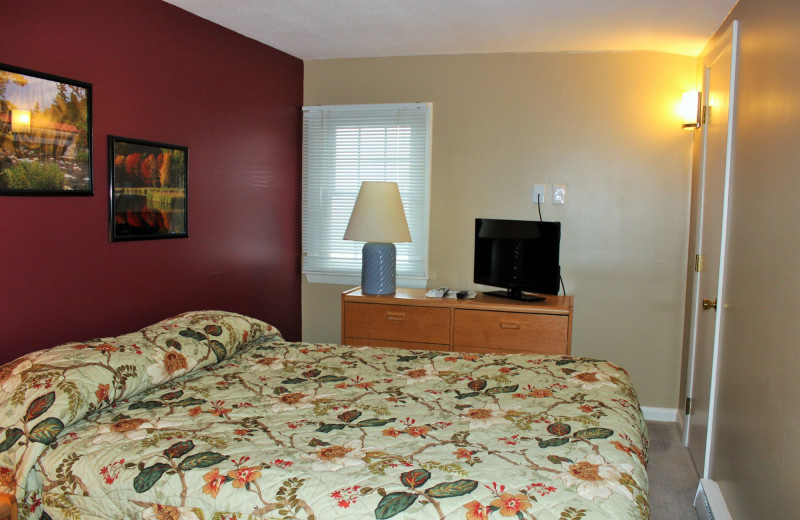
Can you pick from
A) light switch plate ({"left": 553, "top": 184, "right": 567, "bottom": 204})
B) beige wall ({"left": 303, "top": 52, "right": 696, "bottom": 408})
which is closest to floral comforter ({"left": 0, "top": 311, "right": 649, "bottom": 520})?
beige wall ({"left": 303, "top": 52, "right": 696, "bottom": 408})

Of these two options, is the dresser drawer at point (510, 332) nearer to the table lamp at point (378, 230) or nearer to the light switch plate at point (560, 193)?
the table lamp at point (378, 230)

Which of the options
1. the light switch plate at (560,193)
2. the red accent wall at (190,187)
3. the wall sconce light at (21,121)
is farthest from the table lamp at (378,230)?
the wall sconce light at (21,121)

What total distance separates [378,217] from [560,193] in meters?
1.15

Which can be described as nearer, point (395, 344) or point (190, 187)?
point (190, 187)

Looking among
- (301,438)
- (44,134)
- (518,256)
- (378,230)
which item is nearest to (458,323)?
(518,256)

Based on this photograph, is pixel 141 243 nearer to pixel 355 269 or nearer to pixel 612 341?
pixel 355 269

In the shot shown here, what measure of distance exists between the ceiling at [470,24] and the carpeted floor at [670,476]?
87.8 inches

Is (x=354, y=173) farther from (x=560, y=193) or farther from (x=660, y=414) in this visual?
(x=660, y=414)

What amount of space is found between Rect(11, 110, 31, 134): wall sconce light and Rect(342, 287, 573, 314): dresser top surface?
1.99m

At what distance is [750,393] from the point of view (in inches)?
90.7

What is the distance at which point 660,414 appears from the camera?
13.0 feet

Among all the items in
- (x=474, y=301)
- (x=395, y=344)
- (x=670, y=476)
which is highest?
(x=474, y=301)

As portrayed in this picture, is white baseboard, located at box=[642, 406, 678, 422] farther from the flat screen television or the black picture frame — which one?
the black picture frame

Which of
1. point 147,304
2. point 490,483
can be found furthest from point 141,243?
point 490,483
